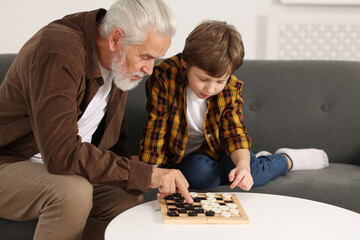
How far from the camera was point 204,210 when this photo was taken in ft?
4.11

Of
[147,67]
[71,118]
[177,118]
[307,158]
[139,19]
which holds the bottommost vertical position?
[307,158]

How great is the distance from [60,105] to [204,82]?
56 cm

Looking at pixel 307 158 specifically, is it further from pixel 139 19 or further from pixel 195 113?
pixel 139 19

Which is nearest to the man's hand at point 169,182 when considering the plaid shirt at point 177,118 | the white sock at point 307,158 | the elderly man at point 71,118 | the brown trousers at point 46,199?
the elderly man at point 71,118

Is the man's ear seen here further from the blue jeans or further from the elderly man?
the blue jeans

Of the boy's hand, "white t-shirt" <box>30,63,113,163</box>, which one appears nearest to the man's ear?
"white t-shirt" <box>30,63,113,163</box>

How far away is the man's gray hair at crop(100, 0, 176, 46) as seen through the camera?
137 cm

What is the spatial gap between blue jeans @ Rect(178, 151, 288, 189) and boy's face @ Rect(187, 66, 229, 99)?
271 millimetres

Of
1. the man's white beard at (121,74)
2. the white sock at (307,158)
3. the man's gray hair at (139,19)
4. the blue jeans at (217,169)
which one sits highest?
the man's gray hair at (139,19)

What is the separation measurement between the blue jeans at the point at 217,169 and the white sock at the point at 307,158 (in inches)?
3.8

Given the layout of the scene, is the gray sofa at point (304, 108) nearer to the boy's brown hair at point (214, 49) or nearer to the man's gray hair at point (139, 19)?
the boy's brown hair at point (214, 49)

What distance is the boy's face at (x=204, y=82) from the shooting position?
1611mm

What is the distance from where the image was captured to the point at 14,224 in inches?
57.6

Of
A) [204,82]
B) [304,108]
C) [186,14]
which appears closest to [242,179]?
[204,82]
